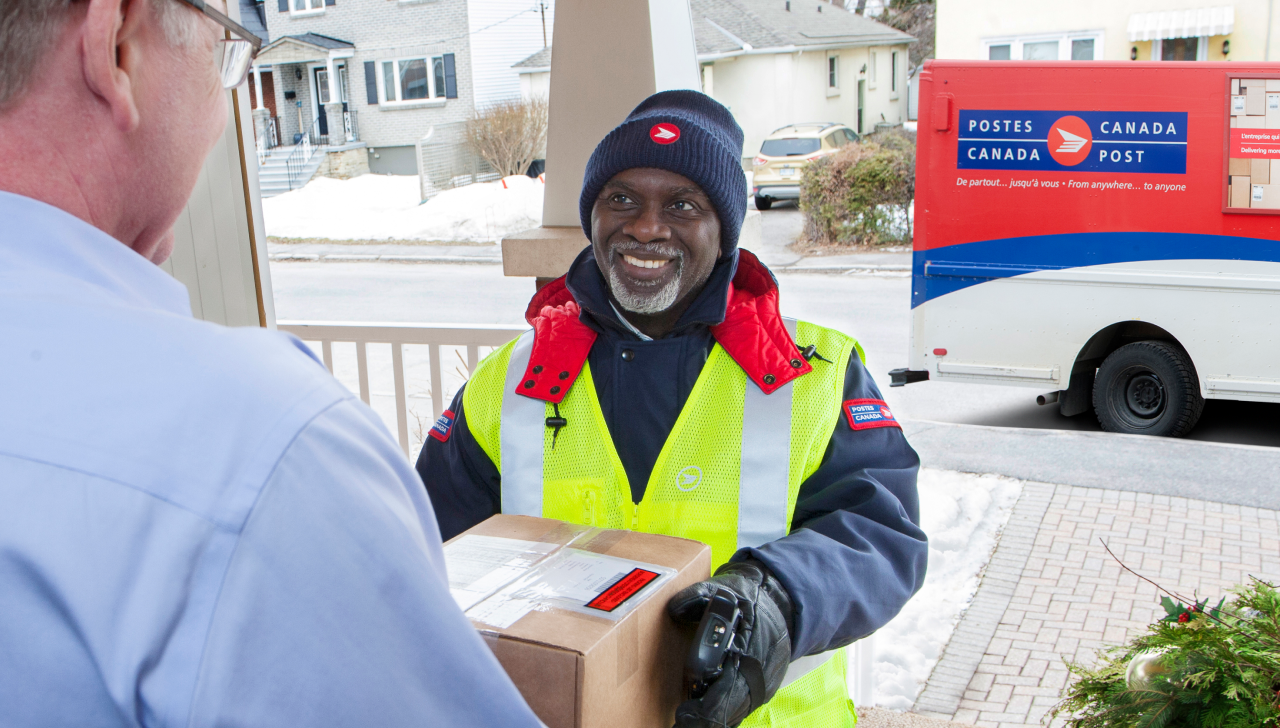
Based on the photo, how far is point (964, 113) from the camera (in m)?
7.75

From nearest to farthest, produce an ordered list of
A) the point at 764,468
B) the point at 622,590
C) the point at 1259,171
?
the point at 622,590 → the point at 764,468 → the point at 1259,171

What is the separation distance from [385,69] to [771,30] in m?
12.0

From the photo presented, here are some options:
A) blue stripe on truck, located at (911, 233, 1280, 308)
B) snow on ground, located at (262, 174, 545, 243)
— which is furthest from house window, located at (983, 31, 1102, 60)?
blue stripe on truck, located at (911, 233, 1280, 308)

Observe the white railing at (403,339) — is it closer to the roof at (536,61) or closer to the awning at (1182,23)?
the awning at (1182,23)

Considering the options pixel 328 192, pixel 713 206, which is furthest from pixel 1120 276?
pixel 328 192

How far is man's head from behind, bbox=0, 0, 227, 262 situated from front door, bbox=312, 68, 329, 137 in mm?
34596

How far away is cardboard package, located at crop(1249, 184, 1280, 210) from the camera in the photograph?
7230 mm

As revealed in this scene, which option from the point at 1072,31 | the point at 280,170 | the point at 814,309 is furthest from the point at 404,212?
the point at 1072,31

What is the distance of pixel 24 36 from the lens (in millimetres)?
739

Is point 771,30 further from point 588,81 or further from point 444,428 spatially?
point 444,428

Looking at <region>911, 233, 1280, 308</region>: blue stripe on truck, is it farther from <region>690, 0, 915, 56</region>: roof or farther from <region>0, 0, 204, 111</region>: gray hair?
<region>690, 0, 915, 56</region>: roof

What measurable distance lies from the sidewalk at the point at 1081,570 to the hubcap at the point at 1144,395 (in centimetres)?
57

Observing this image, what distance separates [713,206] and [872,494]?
0.72 m

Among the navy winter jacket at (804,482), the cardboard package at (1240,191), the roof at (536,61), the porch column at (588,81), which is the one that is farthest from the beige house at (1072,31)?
the navy winter jacket at (804,482)
